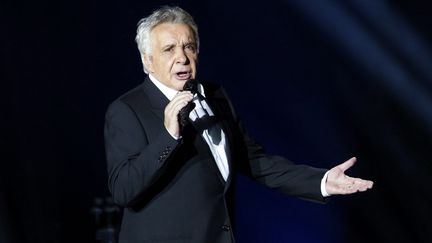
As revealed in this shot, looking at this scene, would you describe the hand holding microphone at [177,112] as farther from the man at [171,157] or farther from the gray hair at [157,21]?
the gray hair at [157,21]

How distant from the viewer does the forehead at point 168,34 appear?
194cm

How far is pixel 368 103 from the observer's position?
350 centimetres

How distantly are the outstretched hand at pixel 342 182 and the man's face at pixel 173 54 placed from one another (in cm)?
46

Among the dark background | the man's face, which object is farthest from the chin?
the dark background

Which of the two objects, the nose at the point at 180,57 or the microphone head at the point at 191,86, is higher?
the nose at the point at 180,57

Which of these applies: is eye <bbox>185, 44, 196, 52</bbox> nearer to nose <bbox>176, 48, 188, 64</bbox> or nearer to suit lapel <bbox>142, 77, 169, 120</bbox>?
nose <bbox>176, 48, 188, 64</bbox>

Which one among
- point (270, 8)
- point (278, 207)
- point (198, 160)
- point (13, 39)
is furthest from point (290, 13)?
point (198, 160)

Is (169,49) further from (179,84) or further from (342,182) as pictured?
(342,182)

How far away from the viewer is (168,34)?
194cm

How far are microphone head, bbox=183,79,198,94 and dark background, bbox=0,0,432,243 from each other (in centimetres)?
144

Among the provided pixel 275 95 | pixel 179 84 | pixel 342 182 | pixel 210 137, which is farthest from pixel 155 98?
pixel 275 95

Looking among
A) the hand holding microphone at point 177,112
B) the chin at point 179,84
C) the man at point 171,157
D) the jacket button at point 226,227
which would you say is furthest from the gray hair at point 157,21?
the jacket button at point 226,227

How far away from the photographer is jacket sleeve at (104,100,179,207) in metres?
1.76

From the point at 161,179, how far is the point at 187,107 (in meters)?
0.20
